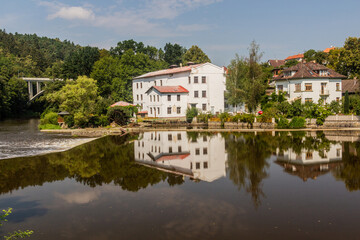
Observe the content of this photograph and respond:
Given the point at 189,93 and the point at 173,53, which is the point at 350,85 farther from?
the point at 173,53

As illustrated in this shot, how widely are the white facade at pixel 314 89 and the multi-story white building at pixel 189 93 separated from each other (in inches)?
513

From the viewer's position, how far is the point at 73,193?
1617 centimetres

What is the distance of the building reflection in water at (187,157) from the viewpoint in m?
20.0

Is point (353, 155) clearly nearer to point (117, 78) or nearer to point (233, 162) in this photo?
point (233, 162)

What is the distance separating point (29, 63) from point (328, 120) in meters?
107

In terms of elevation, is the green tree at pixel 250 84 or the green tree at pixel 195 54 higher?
the green tree at pixel 195 54

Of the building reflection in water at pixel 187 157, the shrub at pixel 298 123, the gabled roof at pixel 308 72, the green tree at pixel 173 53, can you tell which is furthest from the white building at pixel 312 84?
the green tree at pixel 173 53

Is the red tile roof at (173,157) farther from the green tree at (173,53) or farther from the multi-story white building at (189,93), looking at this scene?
the green tree at (173,53)

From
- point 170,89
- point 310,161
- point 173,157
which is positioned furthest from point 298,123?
point 170,89

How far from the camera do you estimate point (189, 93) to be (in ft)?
193

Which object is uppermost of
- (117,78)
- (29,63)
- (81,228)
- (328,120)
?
(29,63)

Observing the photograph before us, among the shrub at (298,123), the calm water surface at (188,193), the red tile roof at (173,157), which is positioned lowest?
the calm water surface at (188,193)

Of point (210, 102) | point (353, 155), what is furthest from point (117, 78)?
point (353, 155)

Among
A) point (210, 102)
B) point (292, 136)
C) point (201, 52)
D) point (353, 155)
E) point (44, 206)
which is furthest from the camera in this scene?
point (201, 52)
